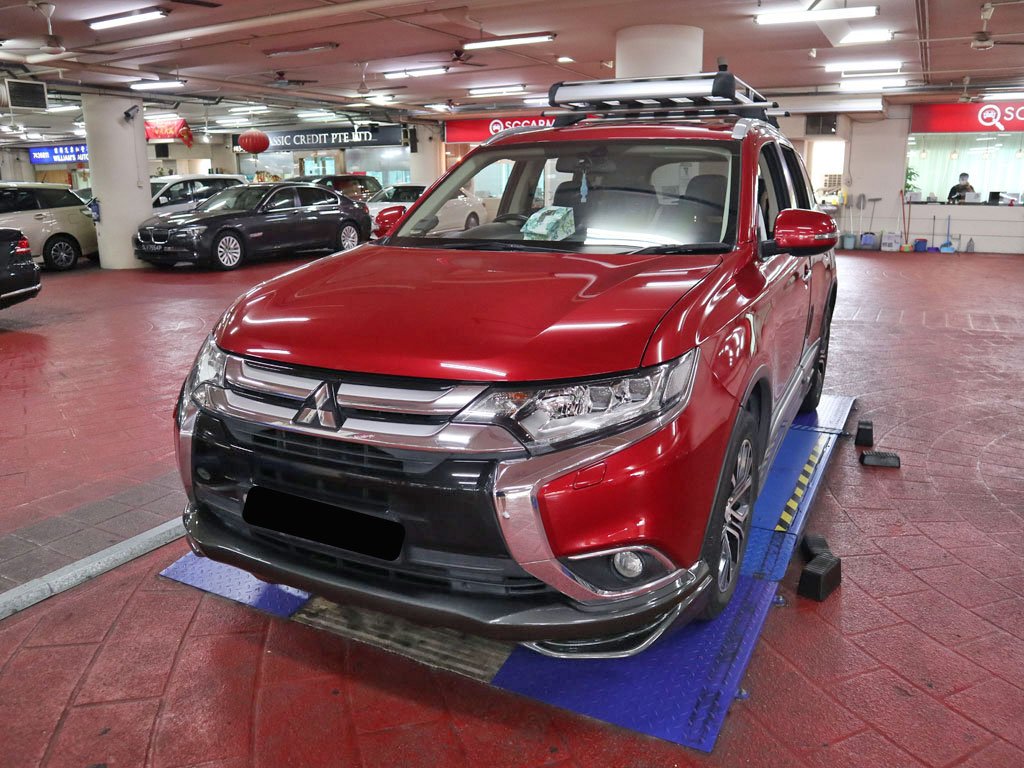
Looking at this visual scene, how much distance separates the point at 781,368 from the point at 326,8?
7.73m

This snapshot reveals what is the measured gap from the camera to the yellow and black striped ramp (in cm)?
330

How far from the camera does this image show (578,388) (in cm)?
194

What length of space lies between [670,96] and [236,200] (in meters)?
10.9

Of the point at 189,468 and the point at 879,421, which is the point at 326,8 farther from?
the point at 189,468

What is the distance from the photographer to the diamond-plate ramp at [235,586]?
2.78 m

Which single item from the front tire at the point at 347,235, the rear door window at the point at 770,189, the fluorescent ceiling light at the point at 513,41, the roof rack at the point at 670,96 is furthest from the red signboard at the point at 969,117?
the rear door window at the point at 770,189

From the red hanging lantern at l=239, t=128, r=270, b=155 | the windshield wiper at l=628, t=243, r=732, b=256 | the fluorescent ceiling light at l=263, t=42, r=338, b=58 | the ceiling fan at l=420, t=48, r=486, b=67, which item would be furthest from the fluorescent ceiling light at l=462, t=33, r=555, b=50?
the red hanging lantern at l=239, t=128, r=270, b=155

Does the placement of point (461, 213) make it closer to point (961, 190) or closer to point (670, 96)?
point (670, 96)

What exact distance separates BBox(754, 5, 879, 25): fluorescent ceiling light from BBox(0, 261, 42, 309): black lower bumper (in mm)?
8587

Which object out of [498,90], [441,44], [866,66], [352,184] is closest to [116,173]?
[441,44]

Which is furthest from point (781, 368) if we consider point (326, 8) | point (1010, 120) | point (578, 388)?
point (1010, 120)

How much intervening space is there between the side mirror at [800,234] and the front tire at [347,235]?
493 inches

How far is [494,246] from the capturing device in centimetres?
292

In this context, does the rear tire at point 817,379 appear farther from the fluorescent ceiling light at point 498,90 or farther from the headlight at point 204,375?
the fluorescent ceiling light at point 498,90
